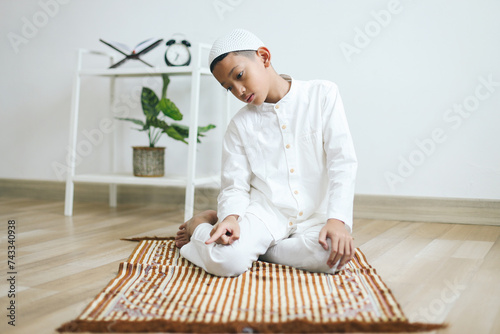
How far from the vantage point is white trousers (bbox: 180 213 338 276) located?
3.59ft

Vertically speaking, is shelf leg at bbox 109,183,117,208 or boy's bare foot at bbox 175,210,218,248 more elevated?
boy's bare foot at bbox 175,210,218,248

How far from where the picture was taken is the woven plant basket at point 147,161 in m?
1.95

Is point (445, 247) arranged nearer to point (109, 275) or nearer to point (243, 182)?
point (243, 182)

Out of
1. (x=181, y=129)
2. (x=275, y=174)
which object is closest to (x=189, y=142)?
(x=181, y=129)

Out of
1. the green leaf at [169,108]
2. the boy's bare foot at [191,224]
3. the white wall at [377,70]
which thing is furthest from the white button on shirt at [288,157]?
the white wall at [377,70]

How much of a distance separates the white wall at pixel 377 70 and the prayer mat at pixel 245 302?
76 cm

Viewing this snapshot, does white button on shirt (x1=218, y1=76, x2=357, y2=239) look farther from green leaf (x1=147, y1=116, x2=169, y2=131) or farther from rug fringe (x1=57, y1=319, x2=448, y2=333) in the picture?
green leaf (x1=147, y1=116, x2=169, y2=131)

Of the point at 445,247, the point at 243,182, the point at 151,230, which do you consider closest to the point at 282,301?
the point at 243,182

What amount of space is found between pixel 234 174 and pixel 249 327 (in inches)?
21.1

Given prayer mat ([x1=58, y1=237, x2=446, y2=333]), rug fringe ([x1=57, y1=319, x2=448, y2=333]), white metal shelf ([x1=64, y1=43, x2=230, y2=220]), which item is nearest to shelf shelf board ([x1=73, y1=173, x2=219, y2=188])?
white metal shelf ([x1=64, y1=43, x2=230, y2=220])

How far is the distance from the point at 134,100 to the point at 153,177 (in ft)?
1.53

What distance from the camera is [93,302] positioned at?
3.02 feet

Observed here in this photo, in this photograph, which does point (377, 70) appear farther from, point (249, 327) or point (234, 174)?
point (249, 327)

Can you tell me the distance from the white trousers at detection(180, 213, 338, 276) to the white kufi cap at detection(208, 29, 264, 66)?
0.38m
